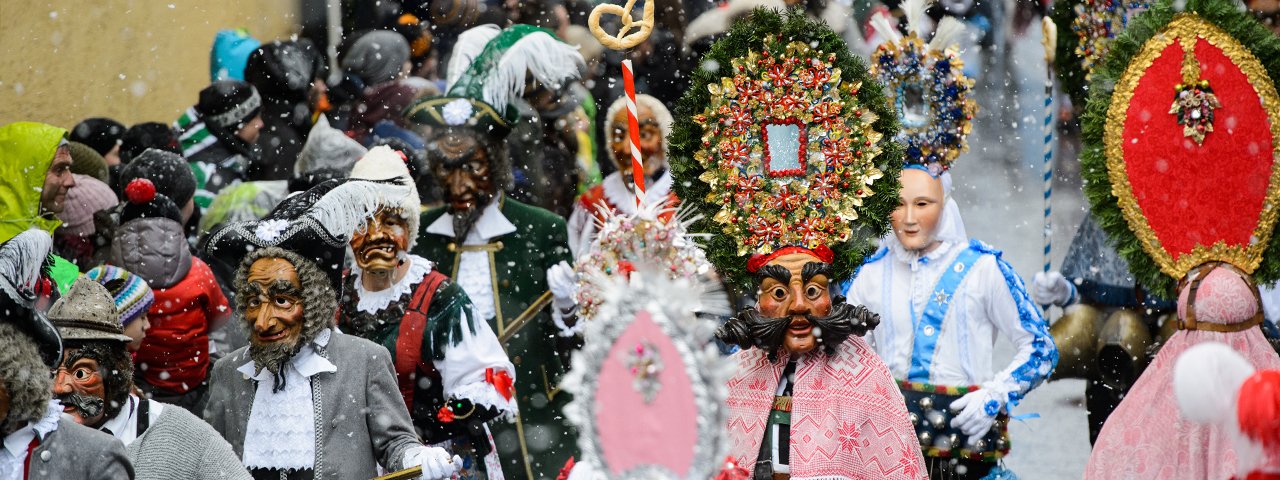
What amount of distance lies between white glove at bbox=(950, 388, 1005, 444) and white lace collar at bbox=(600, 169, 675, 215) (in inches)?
98.4

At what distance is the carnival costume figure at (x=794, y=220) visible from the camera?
5.82 m

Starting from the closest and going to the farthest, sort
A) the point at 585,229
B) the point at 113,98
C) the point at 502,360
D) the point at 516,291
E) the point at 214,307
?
the point at 502,360
the point at 214,307
the point at 516,291
the point at 585,229
the point at 113,98

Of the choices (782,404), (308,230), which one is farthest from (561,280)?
(782,404)

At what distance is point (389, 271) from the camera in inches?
289

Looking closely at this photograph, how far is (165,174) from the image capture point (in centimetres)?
844

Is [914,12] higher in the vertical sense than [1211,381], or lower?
higher

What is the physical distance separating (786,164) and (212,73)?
20.7ft

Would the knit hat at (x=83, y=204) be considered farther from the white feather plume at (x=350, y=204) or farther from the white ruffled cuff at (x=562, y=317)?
the white ruffled cuff at (x=562, y=317)

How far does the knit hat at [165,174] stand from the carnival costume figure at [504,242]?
3.66 ft

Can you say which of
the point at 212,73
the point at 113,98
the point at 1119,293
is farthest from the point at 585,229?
the point at 113,98

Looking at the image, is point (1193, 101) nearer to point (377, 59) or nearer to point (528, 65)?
point (528, 65)

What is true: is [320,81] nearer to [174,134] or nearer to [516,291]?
[174,134]

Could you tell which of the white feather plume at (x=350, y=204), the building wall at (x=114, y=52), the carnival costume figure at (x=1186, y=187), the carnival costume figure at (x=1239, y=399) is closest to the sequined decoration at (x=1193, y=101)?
the carnival costume figure at (x=1186, y=187)

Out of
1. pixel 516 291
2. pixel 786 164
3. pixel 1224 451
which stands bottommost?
pixel 1224 451
